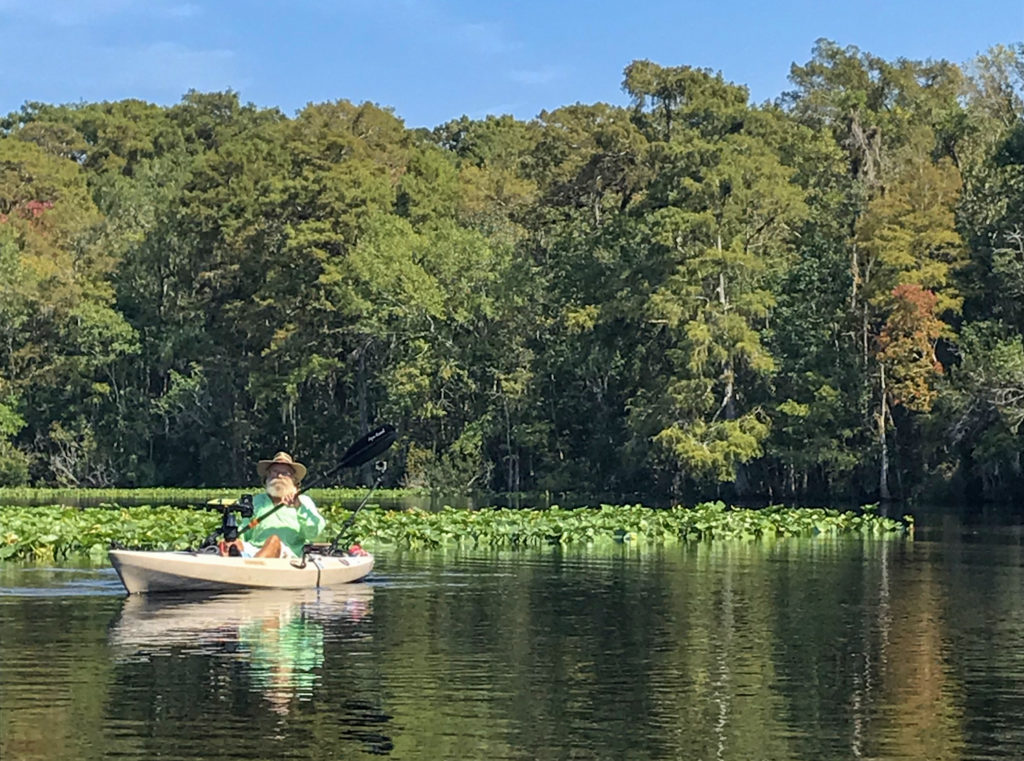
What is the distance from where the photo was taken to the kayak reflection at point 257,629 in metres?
14.0

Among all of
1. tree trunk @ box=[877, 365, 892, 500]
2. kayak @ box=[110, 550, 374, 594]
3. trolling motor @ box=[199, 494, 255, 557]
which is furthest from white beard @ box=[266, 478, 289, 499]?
tree trunk @ box=[877, 365, 892, 500]

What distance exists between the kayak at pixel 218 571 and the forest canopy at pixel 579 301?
27.5 metres

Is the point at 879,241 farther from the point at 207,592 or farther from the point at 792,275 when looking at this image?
the point at 207,592

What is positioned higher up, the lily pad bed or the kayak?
the lily pad bed

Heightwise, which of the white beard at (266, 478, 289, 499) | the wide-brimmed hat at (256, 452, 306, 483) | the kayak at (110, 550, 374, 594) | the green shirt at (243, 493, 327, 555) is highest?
the wide-brimmed hat at (256, 452, 306, 483)

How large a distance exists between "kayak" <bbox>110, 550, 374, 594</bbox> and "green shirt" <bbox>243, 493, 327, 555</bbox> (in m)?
0.32

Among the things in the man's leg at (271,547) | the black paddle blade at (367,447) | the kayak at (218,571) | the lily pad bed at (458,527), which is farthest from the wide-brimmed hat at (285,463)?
the lily pad bed at (458,527)

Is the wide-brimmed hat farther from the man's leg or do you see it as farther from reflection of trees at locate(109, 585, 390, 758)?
reflection of trees at locate(109, 585, 390, 758)

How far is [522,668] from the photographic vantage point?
47.5 feet

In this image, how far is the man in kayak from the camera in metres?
20.0

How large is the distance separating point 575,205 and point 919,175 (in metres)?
12.9

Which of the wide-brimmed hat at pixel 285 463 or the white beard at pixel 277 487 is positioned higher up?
the wide-brimmed hat at pixel 285 463

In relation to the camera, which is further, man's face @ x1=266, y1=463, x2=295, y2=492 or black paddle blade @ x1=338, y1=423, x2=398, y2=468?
black paddle blade @ x1=338, y1=423, x2=398, y2=468

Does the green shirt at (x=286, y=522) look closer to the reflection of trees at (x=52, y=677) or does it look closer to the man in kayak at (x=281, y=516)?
the man in kayak at (x=281, y=516)
